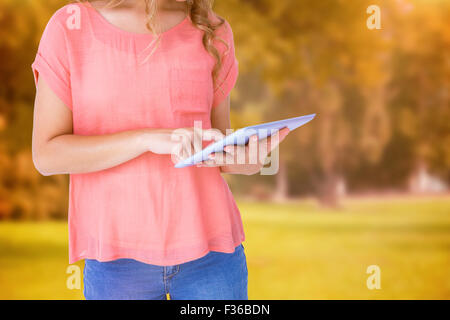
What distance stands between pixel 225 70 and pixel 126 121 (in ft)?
0.71

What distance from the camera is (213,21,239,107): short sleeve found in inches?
32.1

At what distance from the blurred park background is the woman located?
1.75m

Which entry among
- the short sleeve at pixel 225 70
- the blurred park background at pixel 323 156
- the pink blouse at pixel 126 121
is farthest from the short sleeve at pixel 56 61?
the blurred park background at pixel 323 156

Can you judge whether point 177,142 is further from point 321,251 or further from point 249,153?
point 321,251

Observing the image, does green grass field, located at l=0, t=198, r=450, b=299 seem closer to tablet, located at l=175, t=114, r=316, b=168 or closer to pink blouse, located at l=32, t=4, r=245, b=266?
pink blouse, located at l=32, t=4, r=245, b=266

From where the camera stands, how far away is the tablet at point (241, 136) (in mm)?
585

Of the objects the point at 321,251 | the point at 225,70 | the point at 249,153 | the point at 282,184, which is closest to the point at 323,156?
the point at 282,184

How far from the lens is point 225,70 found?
83 cm

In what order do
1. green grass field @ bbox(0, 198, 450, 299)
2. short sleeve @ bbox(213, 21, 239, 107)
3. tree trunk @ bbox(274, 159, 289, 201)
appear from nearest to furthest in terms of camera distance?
short sleeve @ bbox(213, 21, 239, 107)
green grass field @ bbox(0, 198, 450, 299)
tree trunk @ bbox(274, 159, 289, 201)

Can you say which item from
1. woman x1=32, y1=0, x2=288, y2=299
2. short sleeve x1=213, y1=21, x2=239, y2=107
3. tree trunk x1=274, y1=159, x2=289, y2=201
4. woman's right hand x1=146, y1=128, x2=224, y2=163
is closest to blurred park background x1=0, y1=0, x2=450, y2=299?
tree trunk x1=274, y1=159, x2=289, y2=201

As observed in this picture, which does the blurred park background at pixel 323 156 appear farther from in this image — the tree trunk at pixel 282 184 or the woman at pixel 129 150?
the woman at pixel 129 150
